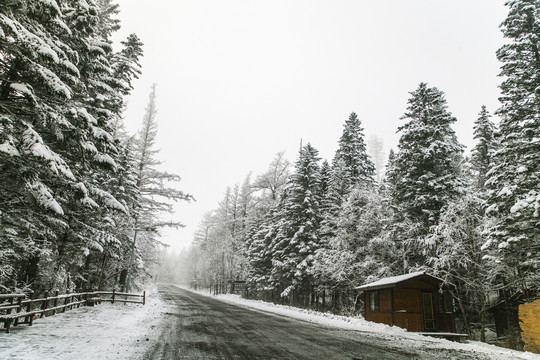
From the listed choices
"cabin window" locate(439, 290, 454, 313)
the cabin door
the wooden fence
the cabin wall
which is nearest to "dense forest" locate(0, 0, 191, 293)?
the wooden fence

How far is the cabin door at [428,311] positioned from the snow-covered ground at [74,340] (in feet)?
50.6

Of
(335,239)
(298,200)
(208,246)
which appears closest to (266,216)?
(298,200)

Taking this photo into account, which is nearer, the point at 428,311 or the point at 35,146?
the point at 35,146

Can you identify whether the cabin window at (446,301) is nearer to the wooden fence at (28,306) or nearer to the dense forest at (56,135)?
the dense forest at (56,135)

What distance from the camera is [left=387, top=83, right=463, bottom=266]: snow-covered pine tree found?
2105cm

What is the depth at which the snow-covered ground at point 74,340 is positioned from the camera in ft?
25.7

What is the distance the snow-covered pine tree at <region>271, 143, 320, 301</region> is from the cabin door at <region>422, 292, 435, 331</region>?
11.1m

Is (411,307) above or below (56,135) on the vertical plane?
below

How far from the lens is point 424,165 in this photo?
73.0 feet

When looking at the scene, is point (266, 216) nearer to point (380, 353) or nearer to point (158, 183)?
point (158, 183)

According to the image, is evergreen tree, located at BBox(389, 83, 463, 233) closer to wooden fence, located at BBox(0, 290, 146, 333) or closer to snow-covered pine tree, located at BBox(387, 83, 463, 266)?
snow-covered pine tree, located at BBox(387, 83, 463, 266)

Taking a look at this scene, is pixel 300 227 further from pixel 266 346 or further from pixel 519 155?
pixel 266 346

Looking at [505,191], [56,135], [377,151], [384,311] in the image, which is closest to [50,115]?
[56,135]

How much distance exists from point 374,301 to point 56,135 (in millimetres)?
20404
